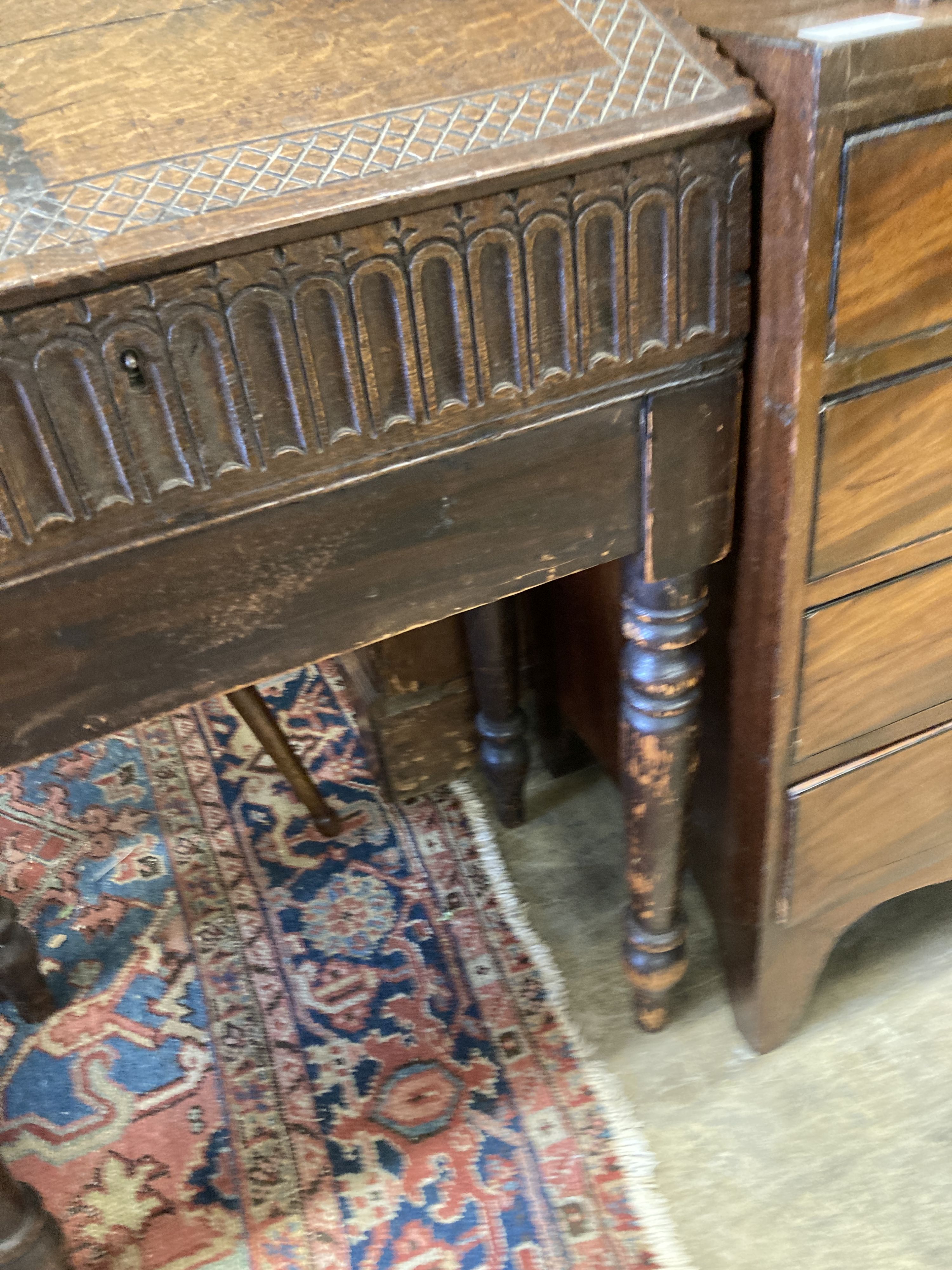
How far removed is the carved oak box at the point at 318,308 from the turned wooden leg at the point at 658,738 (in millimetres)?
145

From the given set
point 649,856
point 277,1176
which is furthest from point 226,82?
point 277,1176

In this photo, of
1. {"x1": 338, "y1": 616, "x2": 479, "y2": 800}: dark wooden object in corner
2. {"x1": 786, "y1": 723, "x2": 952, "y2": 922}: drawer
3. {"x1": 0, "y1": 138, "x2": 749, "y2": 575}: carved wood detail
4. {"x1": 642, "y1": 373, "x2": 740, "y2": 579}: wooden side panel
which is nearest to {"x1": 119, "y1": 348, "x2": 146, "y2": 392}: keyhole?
{"x1": 0, "y1": 138, "x2": 749, "y2": 575}: carved wood detail

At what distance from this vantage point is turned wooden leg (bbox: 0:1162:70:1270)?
80cm

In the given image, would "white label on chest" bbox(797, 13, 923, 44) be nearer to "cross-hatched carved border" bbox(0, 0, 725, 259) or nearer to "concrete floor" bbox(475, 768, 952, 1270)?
"cross-hatched carved border" bbox(0, 0, 725, 259)

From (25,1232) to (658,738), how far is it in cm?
63

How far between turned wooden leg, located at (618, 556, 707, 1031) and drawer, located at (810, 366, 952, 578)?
4.4 inches

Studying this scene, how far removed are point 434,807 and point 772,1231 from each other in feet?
2.15

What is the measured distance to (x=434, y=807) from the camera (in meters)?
1.42

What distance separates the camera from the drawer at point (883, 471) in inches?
27.6

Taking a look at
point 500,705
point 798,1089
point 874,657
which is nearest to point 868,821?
point 874,657

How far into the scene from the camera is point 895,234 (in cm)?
63

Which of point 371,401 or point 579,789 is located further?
point 579,789

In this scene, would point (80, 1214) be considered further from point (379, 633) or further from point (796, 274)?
point (796, 274)

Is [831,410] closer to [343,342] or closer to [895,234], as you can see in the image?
[895,234]
